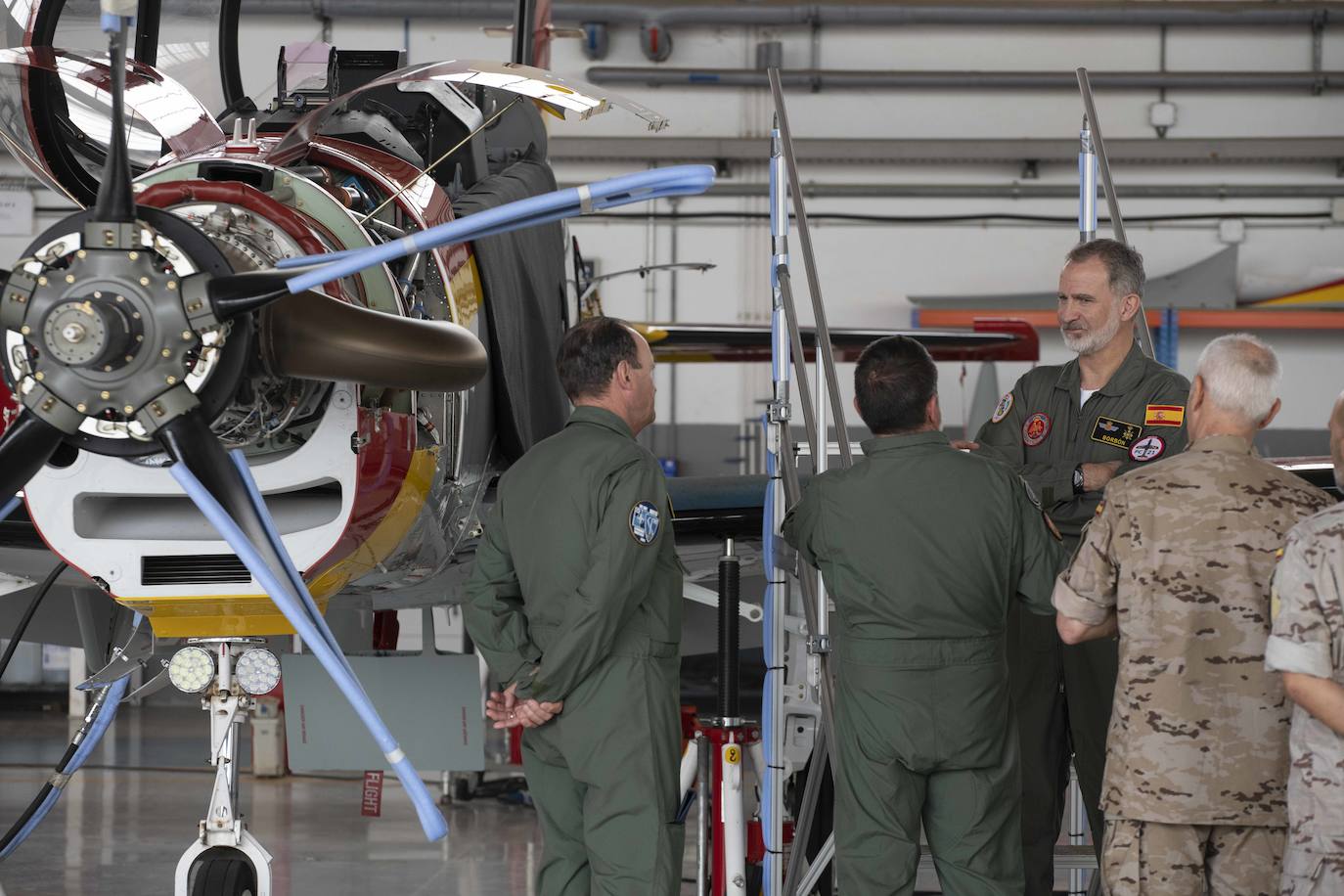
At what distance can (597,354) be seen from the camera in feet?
11.4

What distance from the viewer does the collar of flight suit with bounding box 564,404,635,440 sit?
136 inches

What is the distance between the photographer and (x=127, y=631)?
5.39 meters

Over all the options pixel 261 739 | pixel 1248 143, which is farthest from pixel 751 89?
pixel 261 739

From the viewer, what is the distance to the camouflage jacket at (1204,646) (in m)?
2.70

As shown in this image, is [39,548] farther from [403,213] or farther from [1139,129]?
[1139,129]

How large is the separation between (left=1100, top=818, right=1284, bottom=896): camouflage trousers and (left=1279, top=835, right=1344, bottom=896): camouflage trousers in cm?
16

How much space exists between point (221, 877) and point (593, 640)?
1235mm

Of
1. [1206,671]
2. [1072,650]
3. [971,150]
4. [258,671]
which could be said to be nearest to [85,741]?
[258,671]

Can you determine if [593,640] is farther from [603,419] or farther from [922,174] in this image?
[922,174]

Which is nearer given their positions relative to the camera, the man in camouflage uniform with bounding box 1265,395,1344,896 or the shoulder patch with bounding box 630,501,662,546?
the man in camouflage uniform with bounding box 1265,395,1344,896

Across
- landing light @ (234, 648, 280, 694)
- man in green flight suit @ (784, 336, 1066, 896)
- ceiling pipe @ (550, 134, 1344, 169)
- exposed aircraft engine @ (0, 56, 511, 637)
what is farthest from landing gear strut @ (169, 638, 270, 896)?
ceiling pipe @ (550, 134, 1344, 169)

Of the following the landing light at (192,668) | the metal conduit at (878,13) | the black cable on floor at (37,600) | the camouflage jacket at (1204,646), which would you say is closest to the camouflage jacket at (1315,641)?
the camouflage jacket at (1204,646)

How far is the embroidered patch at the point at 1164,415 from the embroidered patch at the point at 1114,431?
0.03 meters

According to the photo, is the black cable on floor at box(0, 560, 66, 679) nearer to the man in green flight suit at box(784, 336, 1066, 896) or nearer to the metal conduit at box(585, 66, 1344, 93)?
the man in green flight suit at box(784, 336, 1066, 896)
